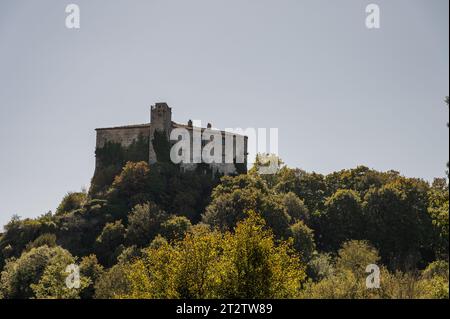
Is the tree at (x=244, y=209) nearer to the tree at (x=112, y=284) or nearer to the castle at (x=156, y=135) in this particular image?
the tree at (x=112, y=284)

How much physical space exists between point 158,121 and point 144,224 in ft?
70.2

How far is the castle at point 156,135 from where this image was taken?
3039 inches

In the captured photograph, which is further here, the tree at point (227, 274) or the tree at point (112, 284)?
the tree at point (112, 284)

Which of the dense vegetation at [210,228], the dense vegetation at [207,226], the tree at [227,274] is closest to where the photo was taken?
the tree at [227,274]

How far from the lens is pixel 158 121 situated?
254 ft

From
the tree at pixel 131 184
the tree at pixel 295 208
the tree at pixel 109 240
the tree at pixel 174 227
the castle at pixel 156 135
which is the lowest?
the tree at pixel 109 240

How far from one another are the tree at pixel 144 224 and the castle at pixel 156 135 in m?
13.9

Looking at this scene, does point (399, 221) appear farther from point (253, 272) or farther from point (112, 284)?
point (253, 272)

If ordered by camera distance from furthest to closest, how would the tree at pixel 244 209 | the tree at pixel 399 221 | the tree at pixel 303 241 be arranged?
1. the tree at pixel 399 221
2. the tree at pixel 244 209
3. the tree at pixel 303 241

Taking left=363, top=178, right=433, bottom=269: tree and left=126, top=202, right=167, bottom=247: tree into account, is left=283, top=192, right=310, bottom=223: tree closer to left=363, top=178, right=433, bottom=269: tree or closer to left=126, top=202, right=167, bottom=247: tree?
left=363, top=178, right=433, bottom=269: tree

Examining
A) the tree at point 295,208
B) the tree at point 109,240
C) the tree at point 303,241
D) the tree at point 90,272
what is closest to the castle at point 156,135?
the tree at point 295,208

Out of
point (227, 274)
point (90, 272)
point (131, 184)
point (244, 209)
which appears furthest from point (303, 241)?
point (227, 274)
